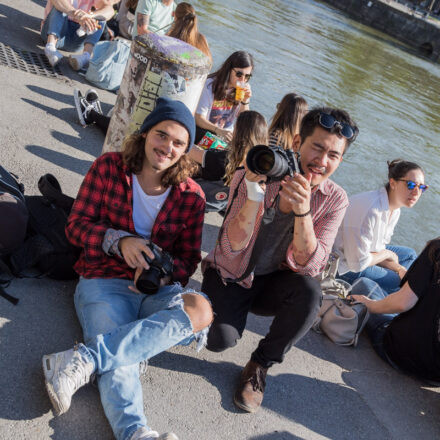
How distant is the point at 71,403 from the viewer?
2354mm

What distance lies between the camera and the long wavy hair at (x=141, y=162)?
2775 mm

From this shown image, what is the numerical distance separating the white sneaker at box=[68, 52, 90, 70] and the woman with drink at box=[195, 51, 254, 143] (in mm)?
2177

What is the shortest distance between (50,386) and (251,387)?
1.07m

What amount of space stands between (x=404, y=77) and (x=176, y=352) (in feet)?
61.3

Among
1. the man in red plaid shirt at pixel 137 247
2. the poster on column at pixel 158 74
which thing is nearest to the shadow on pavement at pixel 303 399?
the man in red plaid shirt at pixel 137 247

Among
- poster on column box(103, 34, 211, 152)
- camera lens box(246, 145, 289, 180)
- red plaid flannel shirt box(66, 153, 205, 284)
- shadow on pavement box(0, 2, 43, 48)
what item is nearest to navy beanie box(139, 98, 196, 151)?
red plaid flannel shirt box(66, 153, 205, 284)

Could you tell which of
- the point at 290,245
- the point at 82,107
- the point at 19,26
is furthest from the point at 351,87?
the point at 290,245

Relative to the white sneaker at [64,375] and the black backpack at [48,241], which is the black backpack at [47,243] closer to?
the black backpack at [48,241]

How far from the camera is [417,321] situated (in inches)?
130

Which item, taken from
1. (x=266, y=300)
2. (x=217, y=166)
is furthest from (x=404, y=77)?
(x=266, y=300)

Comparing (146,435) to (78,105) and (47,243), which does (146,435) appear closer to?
(47,243)

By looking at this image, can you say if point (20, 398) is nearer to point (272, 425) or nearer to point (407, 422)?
point (272, 425)

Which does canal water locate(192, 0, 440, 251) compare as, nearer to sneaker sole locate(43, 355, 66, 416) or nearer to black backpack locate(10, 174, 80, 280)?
black backpack locate(10, 174, 80, 280)

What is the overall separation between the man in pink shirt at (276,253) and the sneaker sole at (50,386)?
36.1 inches
